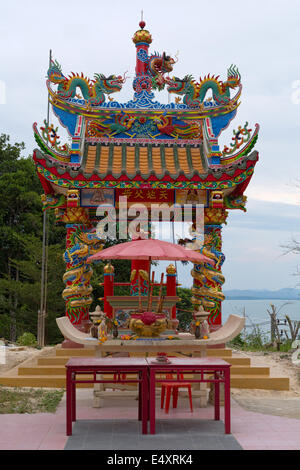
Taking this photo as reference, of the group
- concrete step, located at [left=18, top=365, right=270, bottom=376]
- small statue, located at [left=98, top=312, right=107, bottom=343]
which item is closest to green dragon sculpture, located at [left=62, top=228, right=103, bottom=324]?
concrete step, located at [left=18, top=365, right=270, bottom=376]

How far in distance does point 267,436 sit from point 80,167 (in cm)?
555

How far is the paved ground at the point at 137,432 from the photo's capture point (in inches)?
203

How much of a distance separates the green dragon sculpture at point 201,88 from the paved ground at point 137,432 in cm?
574

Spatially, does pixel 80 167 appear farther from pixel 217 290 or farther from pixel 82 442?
pixel 82 442

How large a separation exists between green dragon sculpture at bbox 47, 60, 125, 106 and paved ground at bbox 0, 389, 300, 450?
18.9ft

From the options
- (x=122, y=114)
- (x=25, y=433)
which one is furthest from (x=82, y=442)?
(x=122, y=114)

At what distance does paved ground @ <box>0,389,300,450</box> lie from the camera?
5.16 m

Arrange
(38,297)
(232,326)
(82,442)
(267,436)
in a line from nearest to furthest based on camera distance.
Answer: (82,442)
(267,436)
(232,326)
(38,297)

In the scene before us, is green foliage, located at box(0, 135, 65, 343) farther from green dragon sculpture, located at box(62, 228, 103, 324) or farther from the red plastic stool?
the red plastic stool

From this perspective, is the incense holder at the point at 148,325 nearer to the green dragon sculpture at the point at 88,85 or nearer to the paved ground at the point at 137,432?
the paved ground at the point at 137,432

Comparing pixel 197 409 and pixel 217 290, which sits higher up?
pixel 217 290

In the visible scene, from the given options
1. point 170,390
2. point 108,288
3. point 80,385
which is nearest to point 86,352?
point 80,385

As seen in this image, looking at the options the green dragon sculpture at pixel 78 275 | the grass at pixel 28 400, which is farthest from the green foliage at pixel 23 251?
the grass at pixel 28 400

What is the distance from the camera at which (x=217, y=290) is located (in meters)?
9.33
